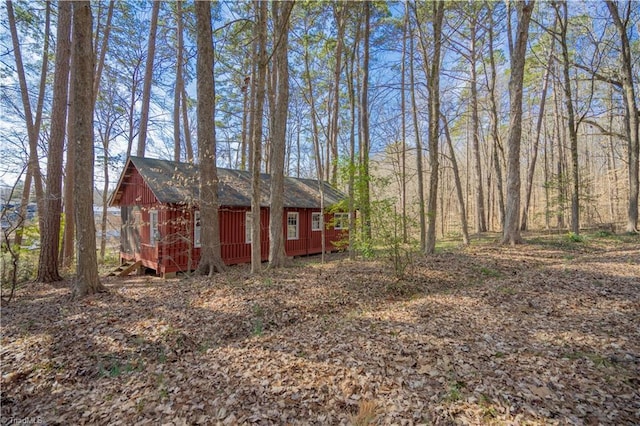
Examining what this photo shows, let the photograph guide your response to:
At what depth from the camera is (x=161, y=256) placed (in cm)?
992

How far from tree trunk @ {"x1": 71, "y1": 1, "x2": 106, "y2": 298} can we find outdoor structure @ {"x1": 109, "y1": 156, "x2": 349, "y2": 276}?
2.20 metres

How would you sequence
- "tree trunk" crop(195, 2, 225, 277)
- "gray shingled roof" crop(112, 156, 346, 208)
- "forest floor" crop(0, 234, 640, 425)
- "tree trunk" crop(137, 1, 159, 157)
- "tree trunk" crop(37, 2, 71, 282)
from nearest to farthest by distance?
"forest floor" crop(0, 234, 640, 425)
"tree trunk" crop(195, 2, 225, 277)
"tree trunk" crop(37, 2, 71, 282)
"gray shingled roof" crop(112, 156, 346, 208)
"tree trunk" crop(137, 1, 159, 157)

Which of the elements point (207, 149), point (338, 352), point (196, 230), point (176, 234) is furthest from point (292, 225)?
point (338, 352)

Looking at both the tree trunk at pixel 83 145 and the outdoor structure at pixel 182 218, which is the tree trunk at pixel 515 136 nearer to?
the outdoor structure at pixel 182 218

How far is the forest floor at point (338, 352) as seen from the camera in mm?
2680

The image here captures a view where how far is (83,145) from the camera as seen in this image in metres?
6.28

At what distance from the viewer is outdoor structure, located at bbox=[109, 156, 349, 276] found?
972 centimetres

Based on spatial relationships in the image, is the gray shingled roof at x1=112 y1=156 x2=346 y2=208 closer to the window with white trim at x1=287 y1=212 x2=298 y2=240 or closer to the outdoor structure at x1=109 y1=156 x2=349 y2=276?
the outdoor structure at x1=109 y1=156 x2=349 y2=276

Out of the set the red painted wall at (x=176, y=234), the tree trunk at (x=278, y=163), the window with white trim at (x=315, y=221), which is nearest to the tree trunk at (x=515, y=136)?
the red painted wall at (x=176, y=234)

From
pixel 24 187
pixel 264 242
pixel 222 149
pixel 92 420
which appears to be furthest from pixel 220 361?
pixel 222 149

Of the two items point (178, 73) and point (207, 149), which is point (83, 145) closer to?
point (207, 149)

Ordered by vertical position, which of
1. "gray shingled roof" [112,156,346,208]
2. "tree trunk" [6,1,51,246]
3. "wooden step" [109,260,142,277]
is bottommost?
"wooden step" [109,260,142,277]

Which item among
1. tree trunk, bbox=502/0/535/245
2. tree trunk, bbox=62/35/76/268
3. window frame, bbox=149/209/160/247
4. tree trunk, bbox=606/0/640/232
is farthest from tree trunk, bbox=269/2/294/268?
tree trunk, bbox=606/0/640/232

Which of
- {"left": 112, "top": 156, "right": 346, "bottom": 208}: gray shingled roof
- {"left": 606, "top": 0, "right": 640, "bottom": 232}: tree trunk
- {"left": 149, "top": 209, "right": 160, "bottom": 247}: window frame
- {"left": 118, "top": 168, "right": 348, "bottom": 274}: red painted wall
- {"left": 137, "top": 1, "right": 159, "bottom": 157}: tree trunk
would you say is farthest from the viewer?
{"left": 606, "top": 0, "right": 640, "bottom": 232}: tree trunk
